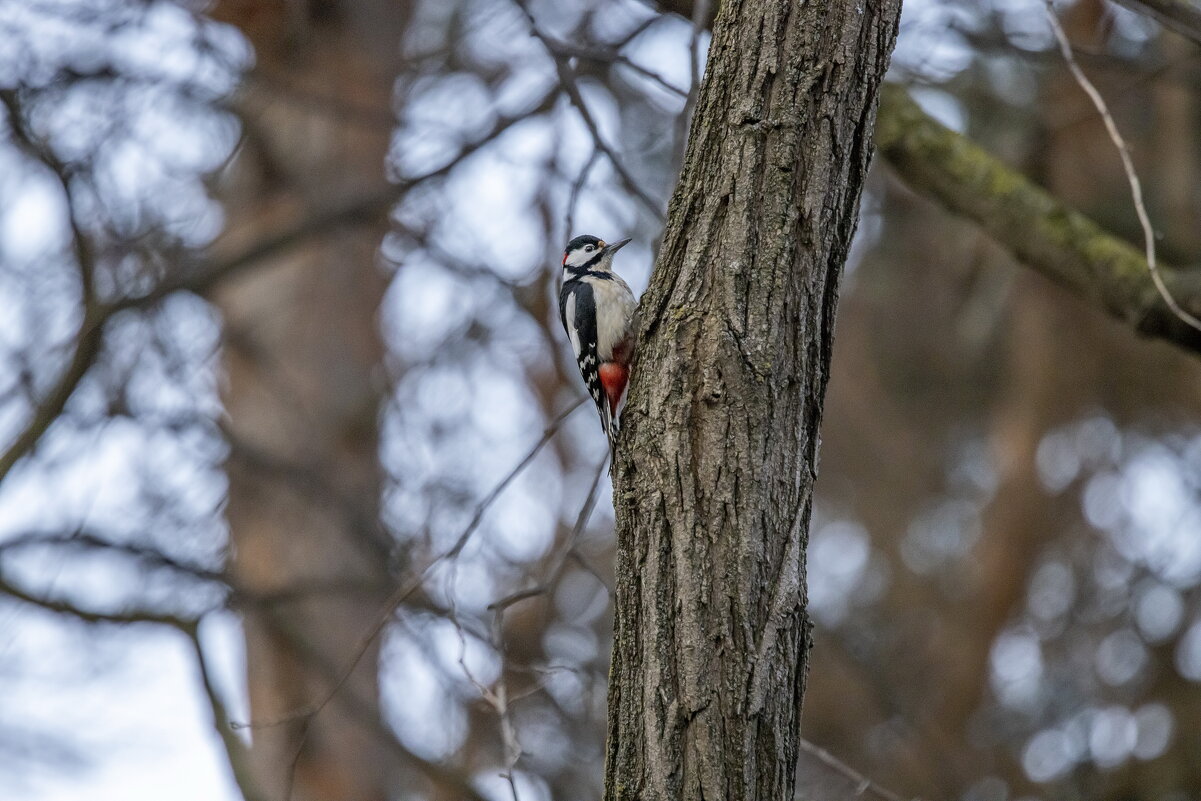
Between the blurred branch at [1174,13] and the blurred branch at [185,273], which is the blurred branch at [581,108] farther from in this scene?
the blurred branch at [1174,13]

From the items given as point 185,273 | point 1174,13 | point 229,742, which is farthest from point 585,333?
point 1174,13

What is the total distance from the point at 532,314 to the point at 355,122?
1.53 metres

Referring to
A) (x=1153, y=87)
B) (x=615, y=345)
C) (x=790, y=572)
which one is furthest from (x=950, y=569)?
(x=790, y=572)

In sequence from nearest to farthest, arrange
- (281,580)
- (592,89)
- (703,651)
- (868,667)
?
(703,651)
(592,89)
(281,580)
(868,667)

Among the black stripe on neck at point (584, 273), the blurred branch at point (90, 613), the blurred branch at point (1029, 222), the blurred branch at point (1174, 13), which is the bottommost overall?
the blurred branch at point (90, 613)

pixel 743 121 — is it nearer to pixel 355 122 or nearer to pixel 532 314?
pixel 532 314

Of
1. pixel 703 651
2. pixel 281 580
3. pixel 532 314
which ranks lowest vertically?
pixel 281 580

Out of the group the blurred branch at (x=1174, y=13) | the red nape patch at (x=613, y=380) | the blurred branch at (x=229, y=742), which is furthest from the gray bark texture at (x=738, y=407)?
the blurred branch at (x=229, y=742)

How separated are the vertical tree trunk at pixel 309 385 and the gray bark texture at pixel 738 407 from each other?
3.42m

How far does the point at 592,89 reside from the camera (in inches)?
235

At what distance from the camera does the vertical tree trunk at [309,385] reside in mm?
6004

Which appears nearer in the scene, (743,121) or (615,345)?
(743,121)

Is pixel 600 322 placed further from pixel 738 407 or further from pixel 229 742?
pixel 229 742

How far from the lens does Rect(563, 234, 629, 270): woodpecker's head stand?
499 centimetres
